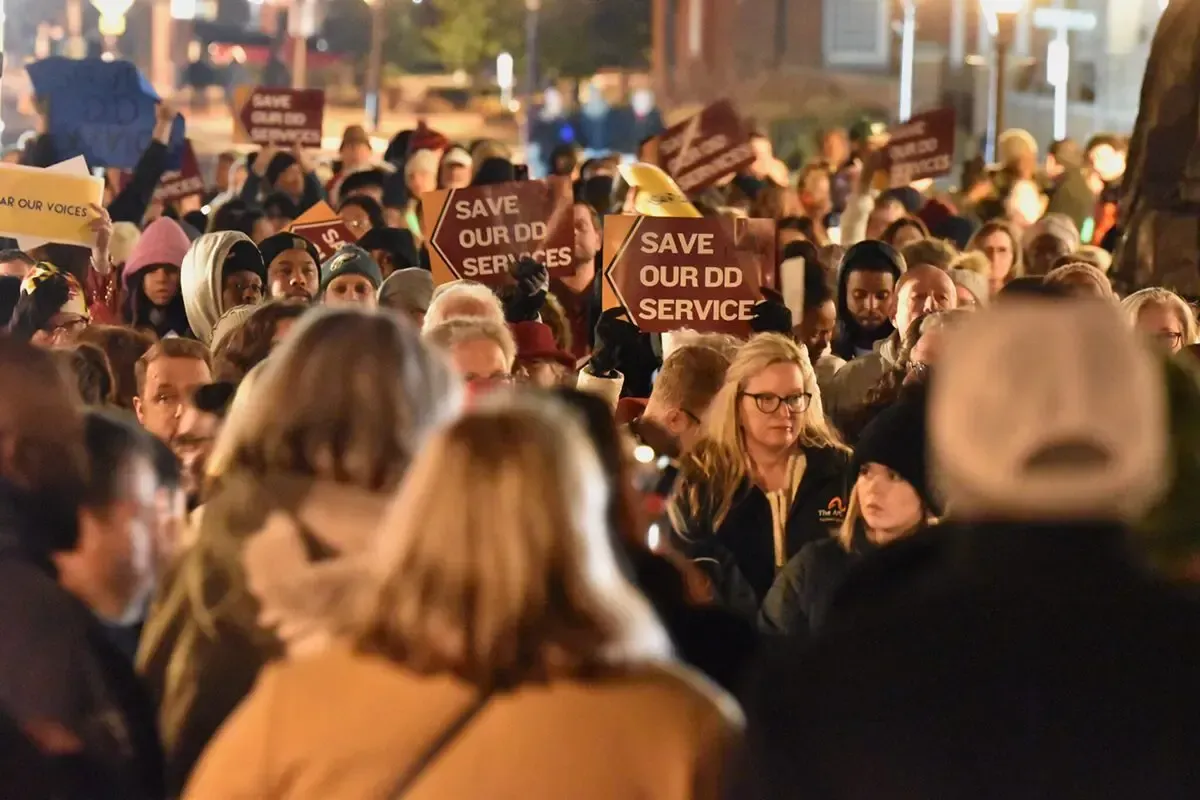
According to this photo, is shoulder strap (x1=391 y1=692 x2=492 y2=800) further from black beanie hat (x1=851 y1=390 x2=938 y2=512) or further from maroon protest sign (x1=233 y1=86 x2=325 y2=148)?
maroon protest sign (x1=233 y1=86 x2=325 y2=148)

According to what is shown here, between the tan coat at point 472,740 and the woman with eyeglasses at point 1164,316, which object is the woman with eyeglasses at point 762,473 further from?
the tan coat at point 472,740

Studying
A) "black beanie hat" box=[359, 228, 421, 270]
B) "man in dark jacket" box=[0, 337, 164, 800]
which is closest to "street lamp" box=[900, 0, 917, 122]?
"black beanie hat" box=[359, 228, 421, 270]

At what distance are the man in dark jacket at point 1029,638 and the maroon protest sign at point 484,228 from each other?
22.8ft

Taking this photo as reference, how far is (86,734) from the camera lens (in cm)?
377

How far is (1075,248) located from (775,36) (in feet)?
120

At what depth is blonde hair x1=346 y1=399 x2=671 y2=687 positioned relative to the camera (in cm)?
310

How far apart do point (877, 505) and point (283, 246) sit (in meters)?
5.05

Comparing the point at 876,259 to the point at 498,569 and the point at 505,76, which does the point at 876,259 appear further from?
the point at 505,76

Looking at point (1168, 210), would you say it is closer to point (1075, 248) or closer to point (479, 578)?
point (1075, 248)

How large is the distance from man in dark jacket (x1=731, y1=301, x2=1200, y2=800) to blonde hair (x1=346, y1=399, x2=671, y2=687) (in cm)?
34

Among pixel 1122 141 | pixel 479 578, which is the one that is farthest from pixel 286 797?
pixel 1122 141

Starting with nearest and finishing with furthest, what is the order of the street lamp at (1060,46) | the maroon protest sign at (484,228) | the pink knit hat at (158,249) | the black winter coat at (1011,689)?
the black winter coat at (1011,689)
the maroon protest sign at (484,228)
the pink knit hat at (158,249)
the street lamp at (1060,46)

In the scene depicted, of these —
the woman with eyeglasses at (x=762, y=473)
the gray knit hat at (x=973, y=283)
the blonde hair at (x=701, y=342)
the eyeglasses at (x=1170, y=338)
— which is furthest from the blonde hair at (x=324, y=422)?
the gray knit hat at (x=973, y=283)

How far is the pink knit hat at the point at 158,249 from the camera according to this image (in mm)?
10289
